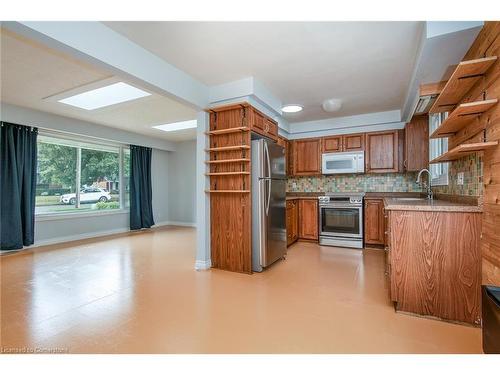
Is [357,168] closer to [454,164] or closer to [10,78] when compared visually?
→ [454,164]

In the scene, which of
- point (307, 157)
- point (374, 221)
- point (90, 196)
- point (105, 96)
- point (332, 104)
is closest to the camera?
point (105, 96)

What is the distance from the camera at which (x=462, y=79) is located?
1.90 metres

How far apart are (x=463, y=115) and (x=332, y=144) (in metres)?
3.17

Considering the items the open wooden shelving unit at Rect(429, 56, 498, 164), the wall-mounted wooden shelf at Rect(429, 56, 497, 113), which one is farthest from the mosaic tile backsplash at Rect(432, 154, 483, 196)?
the wall-mounted wooden shelf at Rect(429, 56, 497, 113)

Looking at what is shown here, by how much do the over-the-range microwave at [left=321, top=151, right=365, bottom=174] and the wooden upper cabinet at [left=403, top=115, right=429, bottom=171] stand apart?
77 centimetres

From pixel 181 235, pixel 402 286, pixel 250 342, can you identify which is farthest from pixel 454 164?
pixel 181 235

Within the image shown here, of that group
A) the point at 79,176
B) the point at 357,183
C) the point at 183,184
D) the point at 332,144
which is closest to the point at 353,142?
the point at 332,144

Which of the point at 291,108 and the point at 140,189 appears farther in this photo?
the point at 140,189

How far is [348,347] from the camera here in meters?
1.66

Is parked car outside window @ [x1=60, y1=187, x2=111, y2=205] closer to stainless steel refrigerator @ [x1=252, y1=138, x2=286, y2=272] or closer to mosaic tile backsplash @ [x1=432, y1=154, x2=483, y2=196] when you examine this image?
stainless steel refrigerator @ [x1=252, y1=138, x2=286, y2=272]

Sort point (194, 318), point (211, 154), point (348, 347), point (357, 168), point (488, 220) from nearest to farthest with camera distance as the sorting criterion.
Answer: point (348, 347) < point (488, 220) < point (194, 318) < point (211, 154) < point (357, 168)

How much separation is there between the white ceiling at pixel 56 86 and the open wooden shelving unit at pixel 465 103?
3024 millimetres

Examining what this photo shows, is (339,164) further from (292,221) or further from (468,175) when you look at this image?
(468,175)

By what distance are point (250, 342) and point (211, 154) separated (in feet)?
7.90
